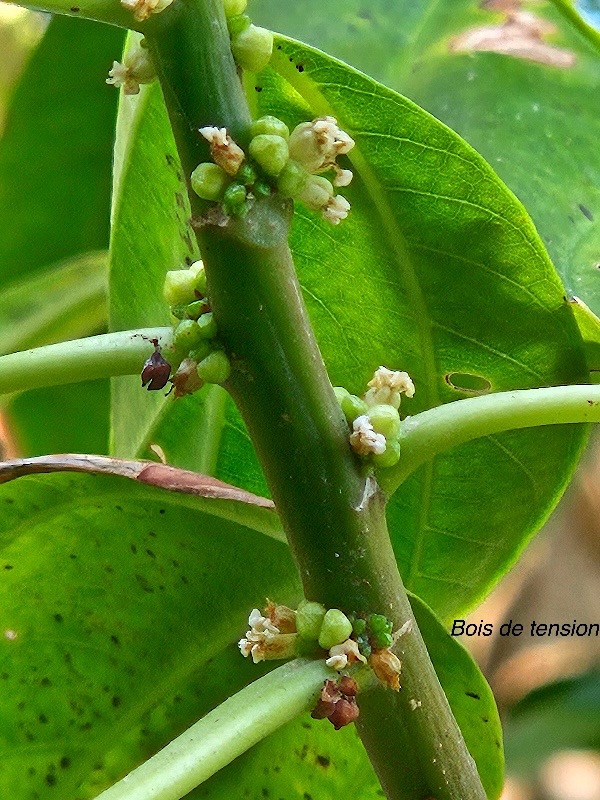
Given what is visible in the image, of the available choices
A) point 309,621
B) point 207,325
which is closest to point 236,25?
point 207,325

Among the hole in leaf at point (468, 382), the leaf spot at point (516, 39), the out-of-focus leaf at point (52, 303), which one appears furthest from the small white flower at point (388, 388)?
the out-of-focus leaf at point (52, 303)

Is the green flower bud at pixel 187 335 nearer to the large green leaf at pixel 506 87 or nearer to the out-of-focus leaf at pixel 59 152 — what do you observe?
the large green leaf at pixel 506 87

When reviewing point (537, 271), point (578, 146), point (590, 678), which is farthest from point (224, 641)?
point (590, 678)

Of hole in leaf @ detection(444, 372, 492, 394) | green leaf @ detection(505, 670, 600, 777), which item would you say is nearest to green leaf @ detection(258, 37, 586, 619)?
hole in leaf @ detection(444, 372, 492, 394)

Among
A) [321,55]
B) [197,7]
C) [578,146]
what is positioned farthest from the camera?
[578,146]

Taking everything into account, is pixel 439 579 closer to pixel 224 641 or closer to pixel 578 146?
pixel 224 641

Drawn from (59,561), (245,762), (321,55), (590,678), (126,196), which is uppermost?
(321,55)

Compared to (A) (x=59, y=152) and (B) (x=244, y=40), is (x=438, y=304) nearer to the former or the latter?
(B) (x=244, y=40)
